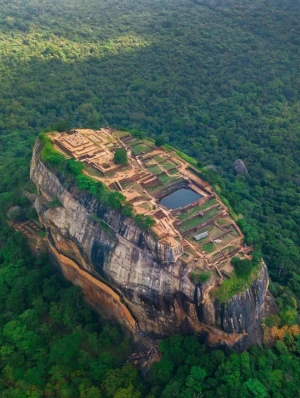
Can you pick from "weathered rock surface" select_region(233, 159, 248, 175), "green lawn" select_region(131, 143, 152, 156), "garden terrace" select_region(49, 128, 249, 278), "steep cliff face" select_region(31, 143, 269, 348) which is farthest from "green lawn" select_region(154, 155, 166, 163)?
"weathered rock surface" select_region(233, 159, 248, 175)

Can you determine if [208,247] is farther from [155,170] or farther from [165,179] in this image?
[155,170]

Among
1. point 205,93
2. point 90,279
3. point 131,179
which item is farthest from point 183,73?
point 90,279

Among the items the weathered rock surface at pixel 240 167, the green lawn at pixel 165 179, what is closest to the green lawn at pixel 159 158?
the green lawn at pixel 165 179

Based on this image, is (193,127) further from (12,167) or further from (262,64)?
(12,167)

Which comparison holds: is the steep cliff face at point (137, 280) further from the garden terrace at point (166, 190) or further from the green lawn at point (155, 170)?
the green lawn at point (155, 170)

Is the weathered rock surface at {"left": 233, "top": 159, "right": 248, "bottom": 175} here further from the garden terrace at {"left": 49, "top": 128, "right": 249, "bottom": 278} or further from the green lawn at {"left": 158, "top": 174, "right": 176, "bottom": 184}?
the green lawn at {"left": 158, "top": 174, "right": 176, "bottom": 184}

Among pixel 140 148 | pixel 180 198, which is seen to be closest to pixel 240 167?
pixel 140 148

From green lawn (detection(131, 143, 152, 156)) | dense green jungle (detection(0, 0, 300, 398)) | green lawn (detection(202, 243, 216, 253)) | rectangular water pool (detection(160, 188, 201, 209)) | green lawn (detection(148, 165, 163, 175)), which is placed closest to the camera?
dense green jungle (detection(0, 0, 300, 398))
